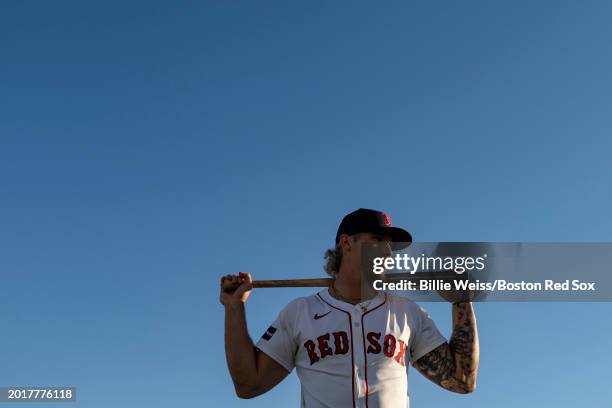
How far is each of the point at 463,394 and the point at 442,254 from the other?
172cm

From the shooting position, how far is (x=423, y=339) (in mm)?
5902

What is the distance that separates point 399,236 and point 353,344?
3.91 ft

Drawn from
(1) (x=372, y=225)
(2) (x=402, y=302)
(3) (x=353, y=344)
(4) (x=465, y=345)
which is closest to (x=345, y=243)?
(1) (x=372, y=225)

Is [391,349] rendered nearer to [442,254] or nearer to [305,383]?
Result: [305,383]

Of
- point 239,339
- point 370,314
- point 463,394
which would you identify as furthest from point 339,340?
point 463,394

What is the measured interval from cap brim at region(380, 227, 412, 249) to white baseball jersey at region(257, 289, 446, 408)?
53cm

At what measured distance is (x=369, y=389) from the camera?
5.34m

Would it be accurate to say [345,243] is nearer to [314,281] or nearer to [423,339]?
[314,281]

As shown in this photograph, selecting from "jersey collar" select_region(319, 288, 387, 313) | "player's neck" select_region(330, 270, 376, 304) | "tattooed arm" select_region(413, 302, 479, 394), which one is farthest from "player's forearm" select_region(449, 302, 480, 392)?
"player's neck" select_region(330, 270, 376, 304)

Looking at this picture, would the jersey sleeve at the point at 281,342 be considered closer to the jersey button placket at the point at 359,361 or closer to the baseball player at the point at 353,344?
the baseball player at the point at 353,344

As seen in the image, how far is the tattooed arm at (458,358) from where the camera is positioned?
18.7ft

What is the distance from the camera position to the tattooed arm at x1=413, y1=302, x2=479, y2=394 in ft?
18.7

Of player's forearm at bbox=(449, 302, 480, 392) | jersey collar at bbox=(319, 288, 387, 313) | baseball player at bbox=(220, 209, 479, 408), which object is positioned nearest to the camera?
baseball player at bbox=(220, 209, 479, 408)

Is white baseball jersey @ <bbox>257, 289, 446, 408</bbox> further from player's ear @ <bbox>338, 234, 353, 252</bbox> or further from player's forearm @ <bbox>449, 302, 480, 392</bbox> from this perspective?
player's ear @ <bbox>338, 234, 353, 252</bbox>
